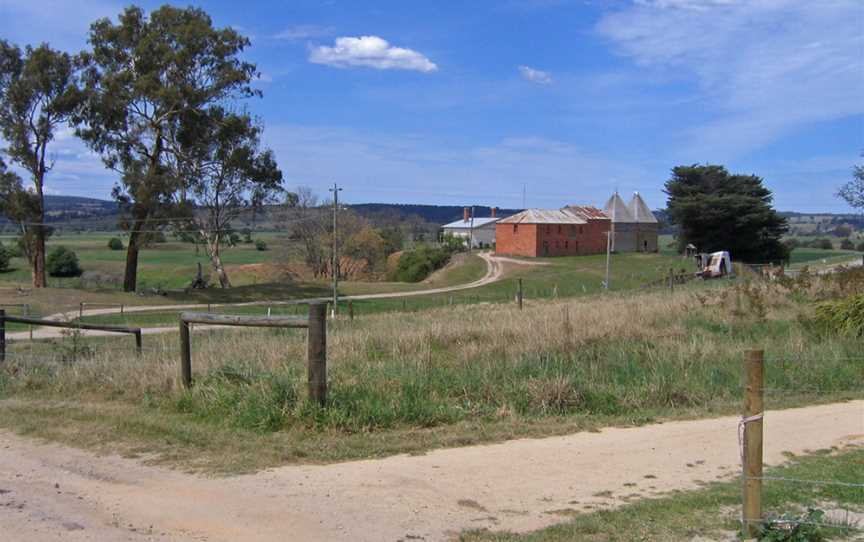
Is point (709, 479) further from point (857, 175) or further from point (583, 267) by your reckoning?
point (583, 267)

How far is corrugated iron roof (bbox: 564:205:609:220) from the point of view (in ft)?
332

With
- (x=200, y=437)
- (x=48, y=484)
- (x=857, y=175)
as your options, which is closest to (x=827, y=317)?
(x=200, y=437)

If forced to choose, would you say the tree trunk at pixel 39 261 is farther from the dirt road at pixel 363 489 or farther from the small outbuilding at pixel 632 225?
the small outbuilding at pixel 632 225

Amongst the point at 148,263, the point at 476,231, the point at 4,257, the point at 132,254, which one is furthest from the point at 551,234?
the point at 148,263

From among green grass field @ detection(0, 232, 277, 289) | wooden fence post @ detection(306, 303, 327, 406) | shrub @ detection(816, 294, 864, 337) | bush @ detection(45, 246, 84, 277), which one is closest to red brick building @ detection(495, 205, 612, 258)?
green grass field @ detection(0, 232, 277, 289)

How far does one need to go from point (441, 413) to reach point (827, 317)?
371 inches

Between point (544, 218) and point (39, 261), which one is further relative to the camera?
point (544, 218)

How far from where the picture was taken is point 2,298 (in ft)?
153

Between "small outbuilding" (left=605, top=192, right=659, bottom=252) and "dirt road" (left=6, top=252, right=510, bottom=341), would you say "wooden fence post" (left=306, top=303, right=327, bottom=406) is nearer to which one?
"dirt road" (left=6, top=252, right=510, bottom=341)

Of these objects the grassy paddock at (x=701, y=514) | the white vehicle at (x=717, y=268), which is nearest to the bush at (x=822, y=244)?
the white vehicle at (x=717, y=268)

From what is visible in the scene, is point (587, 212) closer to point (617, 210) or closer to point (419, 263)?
point (617, 210)

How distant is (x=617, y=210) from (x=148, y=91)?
67.5 meters

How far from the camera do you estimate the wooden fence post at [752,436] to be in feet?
16.9

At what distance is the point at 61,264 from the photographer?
295 ft
